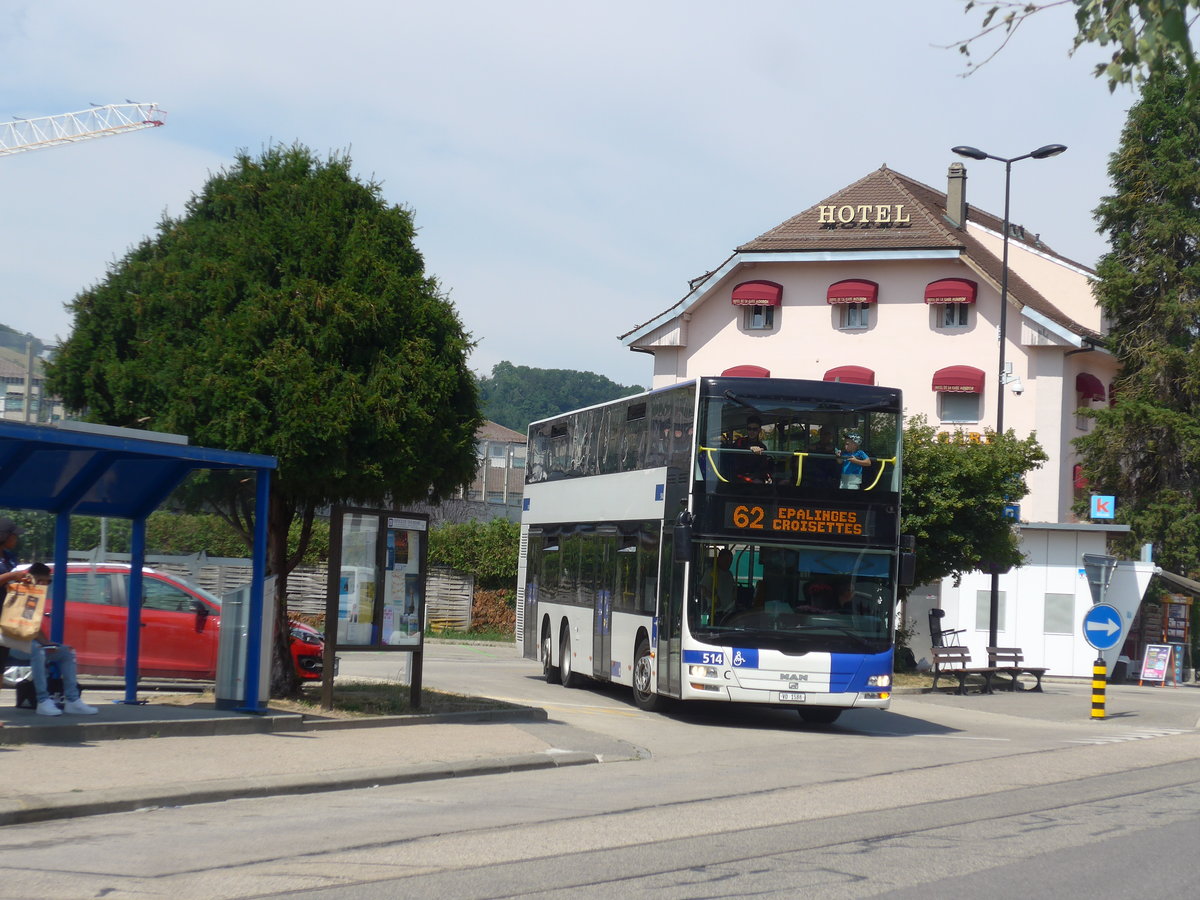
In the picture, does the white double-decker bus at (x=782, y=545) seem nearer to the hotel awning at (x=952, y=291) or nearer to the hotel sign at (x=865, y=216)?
the hotel awning at (x=952, y=291)

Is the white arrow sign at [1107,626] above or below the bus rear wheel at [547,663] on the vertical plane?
above

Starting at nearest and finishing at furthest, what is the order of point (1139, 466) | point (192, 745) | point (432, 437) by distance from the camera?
point (192, 745) < point (432, 437) < point (1139, 466)

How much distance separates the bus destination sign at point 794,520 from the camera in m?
17.9

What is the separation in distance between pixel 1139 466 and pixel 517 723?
111 feet

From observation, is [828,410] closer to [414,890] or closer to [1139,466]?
[414,890]

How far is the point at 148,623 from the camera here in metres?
17.7

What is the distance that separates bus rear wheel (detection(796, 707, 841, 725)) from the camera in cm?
1969

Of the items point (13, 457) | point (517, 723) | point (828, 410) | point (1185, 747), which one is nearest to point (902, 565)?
point (828, 410)

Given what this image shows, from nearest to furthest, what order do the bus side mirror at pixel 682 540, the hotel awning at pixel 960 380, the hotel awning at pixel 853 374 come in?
the bus side mirror at pixel 682 540 → the hotel awning at pixel 960 380 → the hotel awning at pixel 853 374

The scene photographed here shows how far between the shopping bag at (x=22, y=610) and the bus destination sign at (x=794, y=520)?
334 inches

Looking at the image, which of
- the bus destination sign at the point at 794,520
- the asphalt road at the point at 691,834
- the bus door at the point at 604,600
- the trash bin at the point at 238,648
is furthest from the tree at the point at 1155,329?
the trash bin at the point at 238,648

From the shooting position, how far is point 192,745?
12.8 meters

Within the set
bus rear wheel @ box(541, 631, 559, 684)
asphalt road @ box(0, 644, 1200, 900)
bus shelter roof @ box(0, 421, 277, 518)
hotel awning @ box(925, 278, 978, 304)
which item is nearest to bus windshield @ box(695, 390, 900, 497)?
asphalt road @ box(0, 644, 1200, 900)

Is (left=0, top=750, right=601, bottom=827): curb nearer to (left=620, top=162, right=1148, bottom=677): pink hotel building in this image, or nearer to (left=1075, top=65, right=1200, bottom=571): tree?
(left=620, top=162, right=1148, bottom=677): pink hotel building
